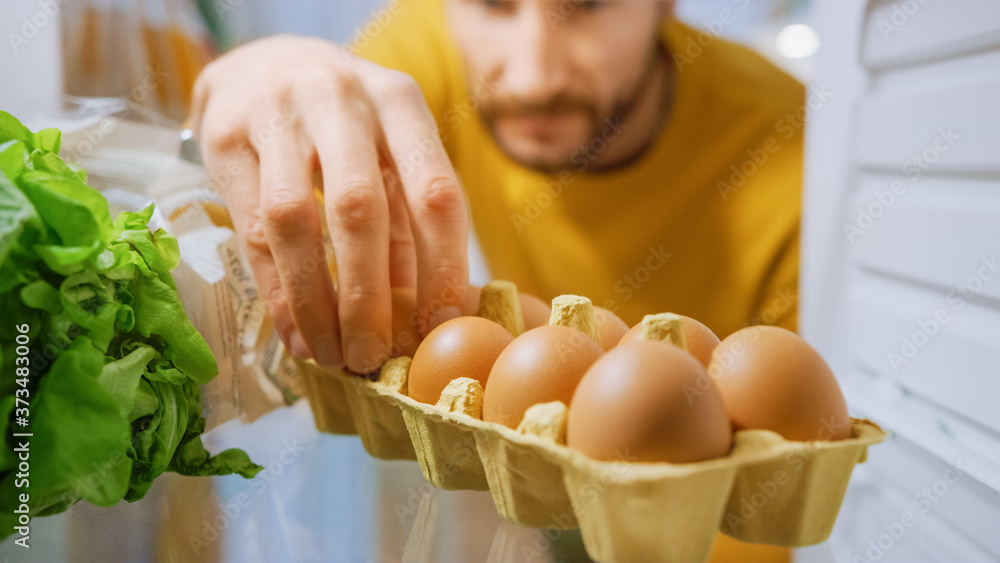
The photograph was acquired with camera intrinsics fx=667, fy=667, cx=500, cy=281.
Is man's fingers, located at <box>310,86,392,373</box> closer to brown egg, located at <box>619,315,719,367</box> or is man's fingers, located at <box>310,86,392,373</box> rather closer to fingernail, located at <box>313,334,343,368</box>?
fingernail, located at <box>313,334,343,368</box>

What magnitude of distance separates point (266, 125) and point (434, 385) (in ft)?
1.26

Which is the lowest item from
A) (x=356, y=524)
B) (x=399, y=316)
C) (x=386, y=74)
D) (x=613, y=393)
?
(x=356, y=524)

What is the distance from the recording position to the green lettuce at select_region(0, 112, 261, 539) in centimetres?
46

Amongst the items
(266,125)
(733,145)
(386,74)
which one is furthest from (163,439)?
(733,145)

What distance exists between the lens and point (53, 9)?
46.1 inches

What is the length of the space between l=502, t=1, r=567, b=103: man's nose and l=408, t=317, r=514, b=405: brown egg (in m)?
0.82

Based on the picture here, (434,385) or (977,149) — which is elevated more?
(977,149)

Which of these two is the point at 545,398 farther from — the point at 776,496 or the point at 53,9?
the point at 53,9
